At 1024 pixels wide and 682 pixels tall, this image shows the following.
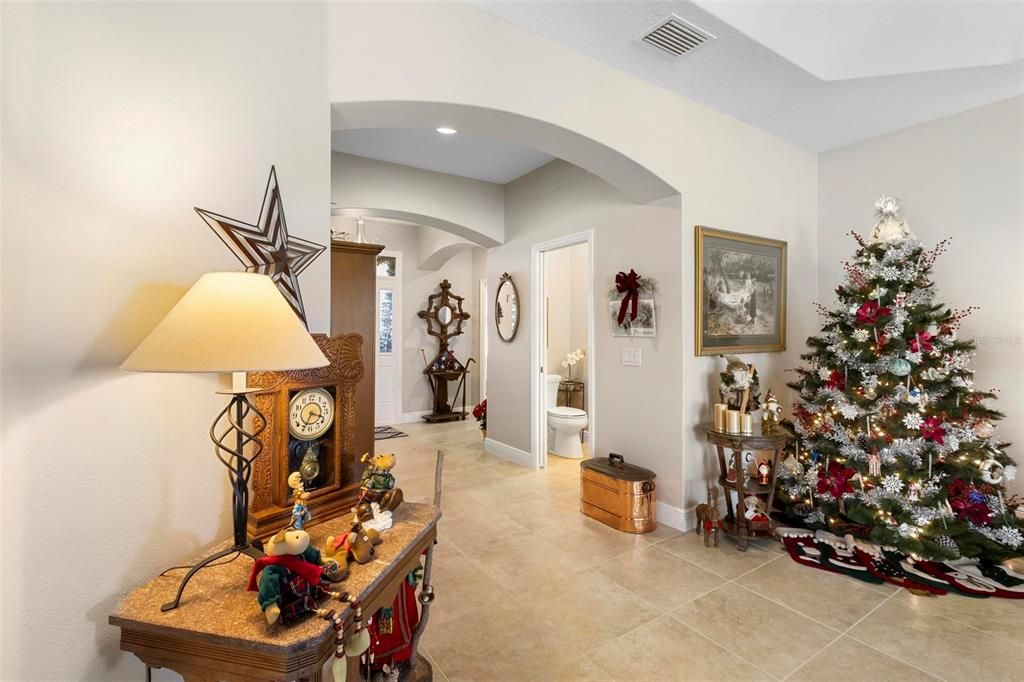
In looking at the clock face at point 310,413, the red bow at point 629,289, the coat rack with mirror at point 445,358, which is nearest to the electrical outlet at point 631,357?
the red bow at point 629,289

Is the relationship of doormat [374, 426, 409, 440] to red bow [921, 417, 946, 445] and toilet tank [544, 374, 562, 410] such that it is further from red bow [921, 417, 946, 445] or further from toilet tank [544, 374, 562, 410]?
red bow [921, 417, 946, 445]

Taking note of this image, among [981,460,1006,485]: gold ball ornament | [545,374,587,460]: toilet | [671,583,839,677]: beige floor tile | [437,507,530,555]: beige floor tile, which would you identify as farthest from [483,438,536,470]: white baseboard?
[981,460,1006,485]: gold ball ornament

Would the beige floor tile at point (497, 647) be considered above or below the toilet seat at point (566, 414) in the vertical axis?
below

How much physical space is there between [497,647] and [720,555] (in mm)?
1552

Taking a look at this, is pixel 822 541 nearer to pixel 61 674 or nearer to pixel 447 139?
pixel 61 674

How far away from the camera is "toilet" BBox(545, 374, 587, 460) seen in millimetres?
4645

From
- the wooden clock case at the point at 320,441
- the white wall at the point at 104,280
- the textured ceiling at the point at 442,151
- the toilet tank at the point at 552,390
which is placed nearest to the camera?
the white wall at the point at 104,280

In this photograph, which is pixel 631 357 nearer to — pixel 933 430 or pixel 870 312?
pixel 870 312

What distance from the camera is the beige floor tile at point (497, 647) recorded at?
1.73m

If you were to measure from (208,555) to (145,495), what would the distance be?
0.82 feet

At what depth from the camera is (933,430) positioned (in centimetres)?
Answer: 261

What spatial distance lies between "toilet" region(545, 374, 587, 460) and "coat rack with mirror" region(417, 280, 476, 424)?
2125mm

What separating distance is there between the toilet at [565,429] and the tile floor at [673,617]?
1.66m

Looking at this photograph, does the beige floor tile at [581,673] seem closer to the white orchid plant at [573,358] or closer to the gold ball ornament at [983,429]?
the gold ball ornament at [983,429]
